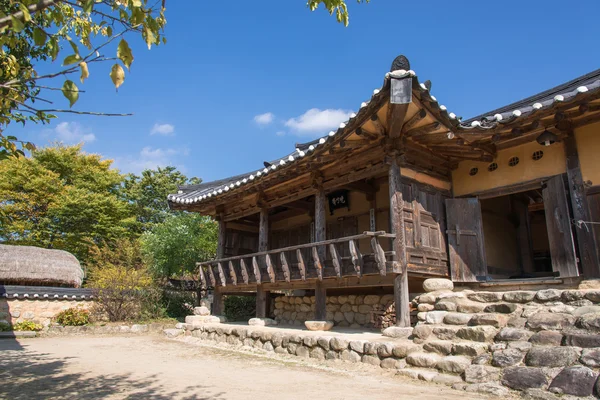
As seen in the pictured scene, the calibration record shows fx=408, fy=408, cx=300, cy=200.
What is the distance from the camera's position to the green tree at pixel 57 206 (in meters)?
23.6

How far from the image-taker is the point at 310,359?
7.59 m

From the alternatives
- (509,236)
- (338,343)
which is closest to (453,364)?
(338,343)

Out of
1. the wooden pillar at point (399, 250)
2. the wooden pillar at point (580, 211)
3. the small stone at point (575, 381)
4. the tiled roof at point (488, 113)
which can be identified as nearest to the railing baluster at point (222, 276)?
the tiled roof at point (488, 113)

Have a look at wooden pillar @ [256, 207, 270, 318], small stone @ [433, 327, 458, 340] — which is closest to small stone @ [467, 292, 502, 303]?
small stone @ [433, 327, 458, 340]

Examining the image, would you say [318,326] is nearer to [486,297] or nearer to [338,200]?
[486,297]

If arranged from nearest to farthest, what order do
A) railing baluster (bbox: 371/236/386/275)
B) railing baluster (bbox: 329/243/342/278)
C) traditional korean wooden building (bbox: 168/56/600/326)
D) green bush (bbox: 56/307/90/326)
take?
traditional korean wooden building (bbox: 168/56/600/326) → railing baluster (bbox: 371/236/386/275) → railing baluster (bbox: 329/243/342/278) → green bush (bbox: 56/307/90/326)

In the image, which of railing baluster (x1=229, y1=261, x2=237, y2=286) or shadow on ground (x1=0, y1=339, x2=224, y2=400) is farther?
railing baluster (x1=229, y1=261, x2=237, y2=286)

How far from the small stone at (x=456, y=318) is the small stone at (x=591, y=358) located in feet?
5.83

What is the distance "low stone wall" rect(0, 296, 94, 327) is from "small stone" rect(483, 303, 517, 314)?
591 inches

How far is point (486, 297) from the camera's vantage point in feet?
22.0

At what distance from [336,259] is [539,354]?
14.5ft

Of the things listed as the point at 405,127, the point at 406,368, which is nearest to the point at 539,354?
the point at 406,368

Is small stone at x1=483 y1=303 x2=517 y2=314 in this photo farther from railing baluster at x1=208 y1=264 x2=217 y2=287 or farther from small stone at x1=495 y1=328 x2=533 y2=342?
railing baluster at x1=208 y1=264 x2=217 y2=287

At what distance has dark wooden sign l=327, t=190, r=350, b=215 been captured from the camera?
39.8 ft
